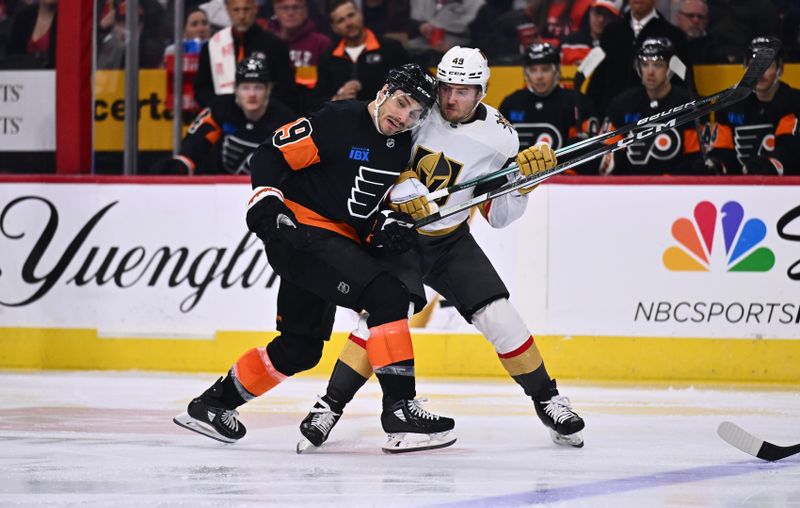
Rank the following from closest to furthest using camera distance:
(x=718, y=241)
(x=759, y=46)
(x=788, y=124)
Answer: (x=718, y=241) → (x=759, y=46) → (x=788, y=124)

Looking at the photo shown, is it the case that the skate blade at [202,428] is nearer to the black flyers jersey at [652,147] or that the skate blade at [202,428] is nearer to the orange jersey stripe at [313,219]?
the orange jersey stripe at [313,219]

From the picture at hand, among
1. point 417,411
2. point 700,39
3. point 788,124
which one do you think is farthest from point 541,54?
point 417,411

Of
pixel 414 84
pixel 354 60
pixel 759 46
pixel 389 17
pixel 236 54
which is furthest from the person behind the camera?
pixel 389 17

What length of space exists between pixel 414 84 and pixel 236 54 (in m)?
3.04

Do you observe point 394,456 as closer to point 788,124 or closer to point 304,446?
point 304,446

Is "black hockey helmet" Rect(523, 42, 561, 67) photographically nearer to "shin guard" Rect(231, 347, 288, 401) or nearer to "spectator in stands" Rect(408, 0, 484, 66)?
"spectator in stands" Rect(408, 0, 484, 66)

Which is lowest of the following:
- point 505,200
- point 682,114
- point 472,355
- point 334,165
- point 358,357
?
point 472,355

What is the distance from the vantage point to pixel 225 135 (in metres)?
6.29

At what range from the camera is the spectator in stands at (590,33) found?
6.33 m

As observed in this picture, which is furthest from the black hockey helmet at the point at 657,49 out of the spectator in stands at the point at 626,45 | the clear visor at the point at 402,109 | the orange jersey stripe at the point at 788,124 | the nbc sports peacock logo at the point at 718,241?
the clear visor at the point at 402,109

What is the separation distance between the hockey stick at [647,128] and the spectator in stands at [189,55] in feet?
9.92

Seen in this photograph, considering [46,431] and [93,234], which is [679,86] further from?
[46,431]

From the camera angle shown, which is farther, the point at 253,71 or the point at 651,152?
the point at 253,71

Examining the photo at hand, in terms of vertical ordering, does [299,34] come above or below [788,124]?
above
